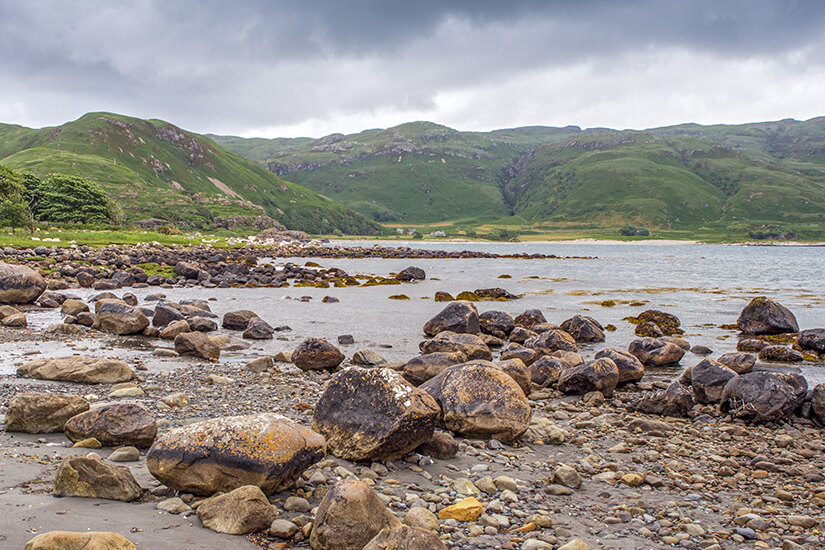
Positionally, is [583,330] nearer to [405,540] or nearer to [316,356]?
[316,356]

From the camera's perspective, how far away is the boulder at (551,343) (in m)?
20.2

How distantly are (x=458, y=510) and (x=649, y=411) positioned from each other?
825 centimetres

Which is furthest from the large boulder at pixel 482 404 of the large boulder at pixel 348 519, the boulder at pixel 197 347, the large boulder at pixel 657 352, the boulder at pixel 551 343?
the large boulder at pixel 657 352

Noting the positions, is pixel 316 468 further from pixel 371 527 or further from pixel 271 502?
pixel 371 527

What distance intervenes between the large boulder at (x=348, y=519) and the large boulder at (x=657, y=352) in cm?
1608

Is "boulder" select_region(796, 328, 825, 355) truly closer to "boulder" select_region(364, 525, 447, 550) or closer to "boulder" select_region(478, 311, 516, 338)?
"boulder" select_region(478, 311, 516, 338)

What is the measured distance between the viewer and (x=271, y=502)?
6.95 metres

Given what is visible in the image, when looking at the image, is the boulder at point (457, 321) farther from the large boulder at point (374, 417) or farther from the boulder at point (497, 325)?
the large boulder at point (374, 417)

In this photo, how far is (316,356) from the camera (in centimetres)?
1691

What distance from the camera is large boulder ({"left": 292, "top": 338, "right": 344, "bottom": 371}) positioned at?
16.9 meters

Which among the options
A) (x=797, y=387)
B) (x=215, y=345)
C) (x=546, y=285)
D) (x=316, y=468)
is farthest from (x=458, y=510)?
(x=546, y=285)

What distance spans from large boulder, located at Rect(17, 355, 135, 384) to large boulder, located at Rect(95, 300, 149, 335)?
7976 millimetres

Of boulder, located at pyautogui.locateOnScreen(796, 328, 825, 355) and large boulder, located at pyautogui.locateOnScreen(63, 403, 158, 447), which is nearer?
large boulder, located at pyautogui.locateOnScreen(63, 403, 158, 447)

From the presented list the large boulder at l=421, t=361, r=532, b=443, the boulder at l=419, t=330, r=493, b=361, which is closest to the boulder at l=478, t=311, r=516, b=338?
the boulder at l=419, t=330, r=493, b=361
